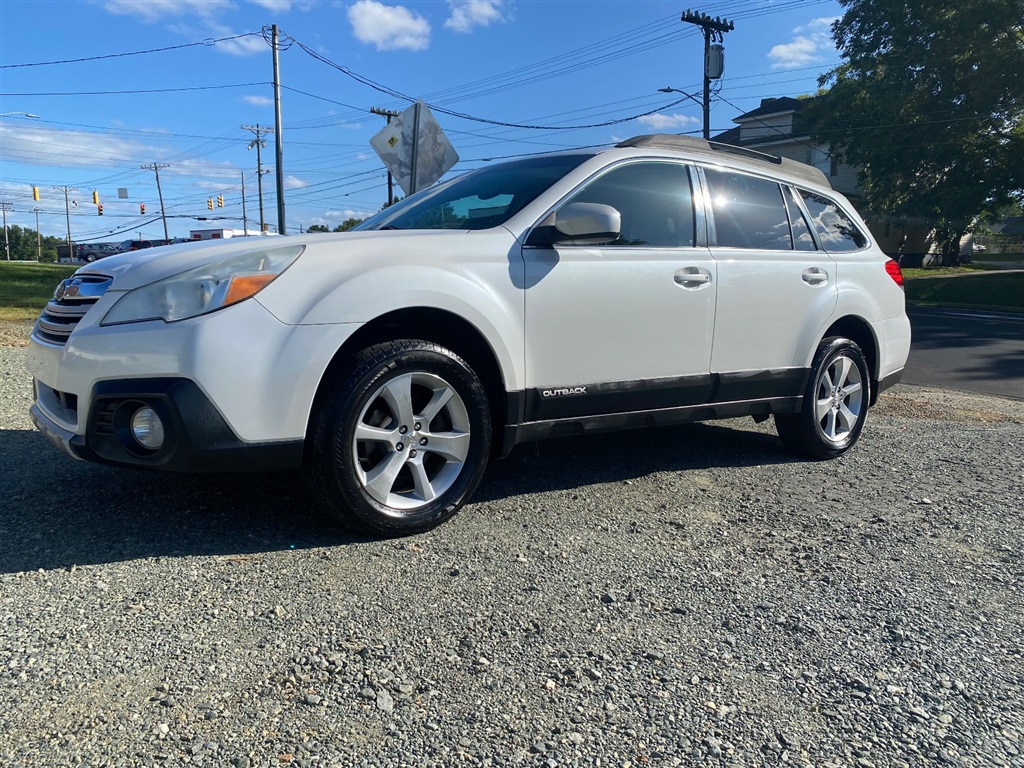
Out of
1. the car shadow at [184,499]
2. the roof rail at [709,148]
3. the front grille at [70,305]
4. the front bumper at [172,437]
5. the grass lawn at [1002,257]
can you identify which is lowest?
the car shadow at [184,499]

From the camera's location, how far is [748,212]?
15.6ft

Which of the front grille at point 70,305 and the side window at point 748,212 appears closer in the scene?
the front grille at point 70,305

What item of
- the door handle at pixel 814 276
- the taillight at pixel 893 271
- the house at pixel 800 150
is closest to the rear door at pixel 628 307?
the door handle at pixel 814 276

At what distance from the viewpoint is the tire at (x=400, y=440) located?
3156 mm

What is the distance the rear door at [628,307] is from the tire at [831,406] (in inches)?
38.3

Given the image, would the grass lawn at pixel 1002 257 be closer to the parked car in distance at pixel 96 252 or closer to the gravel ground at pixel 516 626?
the parked car in distance at pixel 96 252

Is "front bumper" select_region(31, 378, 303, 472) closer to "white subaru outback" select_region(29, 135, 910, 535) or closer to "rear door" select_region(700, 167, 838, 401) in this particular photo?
"white subaru outback" select_region(29, 135, 910, 535)

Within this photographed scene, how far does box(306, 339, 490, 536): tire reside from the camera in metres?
3.16

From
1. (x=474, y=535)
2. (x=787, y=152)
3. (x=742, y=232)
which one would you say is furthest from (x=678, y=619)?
(x=787, y=152)

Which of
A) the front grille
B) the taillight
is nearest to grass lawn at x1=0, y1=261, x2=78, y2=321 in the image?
the front grille

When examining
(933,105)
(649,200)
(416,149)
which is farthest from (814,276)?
(933,105)

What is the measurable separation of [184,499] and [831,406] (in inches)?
152

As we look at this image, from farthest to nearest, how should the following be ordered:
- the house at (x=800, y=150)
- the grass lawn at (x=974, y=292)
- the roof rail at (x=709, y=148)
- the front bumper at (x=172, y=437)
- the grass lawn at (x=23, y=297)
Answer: the house at (x=800, y=150)
the grass lawn at (x=974, y=292)
the grass lawn at (x=23, y=297)
the roof rail at (x=709, y=148)
the front bumper at (x=172, y=437)

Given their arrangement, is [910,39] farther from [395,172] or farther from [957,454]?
[957,454]
